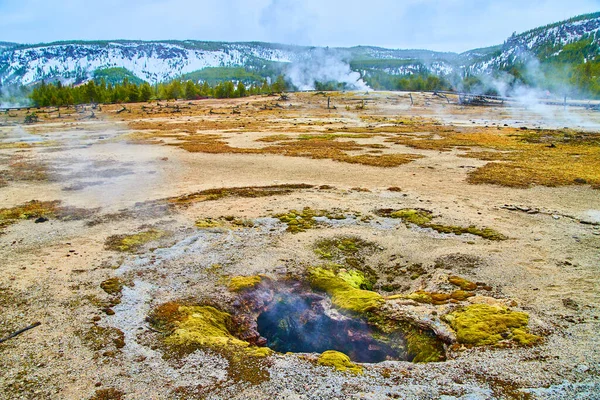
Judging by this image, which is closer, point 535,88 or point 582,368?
point 582,368

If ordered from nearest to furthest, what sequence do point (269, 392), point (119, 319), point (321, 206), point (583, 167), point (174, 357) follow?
point (269, 392)
point (174, 357)
point (119, 319)
point (321, 206)
point (583, 167)

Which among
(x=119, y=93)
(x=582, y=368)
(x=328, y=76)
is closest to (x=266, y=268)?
(x=582, y=368)

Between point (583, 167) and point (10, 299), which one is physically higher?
point (583, 167)

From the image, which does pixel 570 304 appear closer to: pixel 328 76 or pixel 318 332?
pixel 318 332

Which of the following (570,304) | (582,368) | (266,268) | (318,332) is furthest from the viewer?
(266,268)

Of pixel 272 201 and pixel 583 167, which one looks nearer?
pixel 272 201

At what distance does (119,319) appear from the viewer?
30.6 ft

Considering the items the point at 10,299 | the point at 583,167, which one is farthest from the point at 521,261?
the point at 583,167

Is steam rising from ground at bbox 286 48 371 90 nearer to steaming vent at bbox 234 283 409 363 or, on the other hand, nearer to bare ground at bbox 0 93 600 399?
bare ground at bbox 0 93 600 399

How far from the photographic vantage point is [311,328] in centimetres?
973

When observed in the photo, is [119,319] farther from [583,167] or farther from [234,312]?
[583,167]

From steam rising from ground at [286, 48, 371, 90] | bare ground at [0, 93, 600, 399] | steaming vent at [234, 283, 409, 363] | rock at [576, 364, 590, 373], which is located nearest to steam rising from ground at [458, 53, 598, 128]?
steam rising from ground at [286, 48, 371, 90]

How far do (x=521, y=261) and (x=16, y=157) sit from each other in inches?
1431

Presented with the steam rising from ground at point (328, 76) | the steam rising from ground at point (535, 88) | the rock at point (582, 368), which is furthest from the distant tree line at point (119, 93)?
the rock at point (582, 368)
